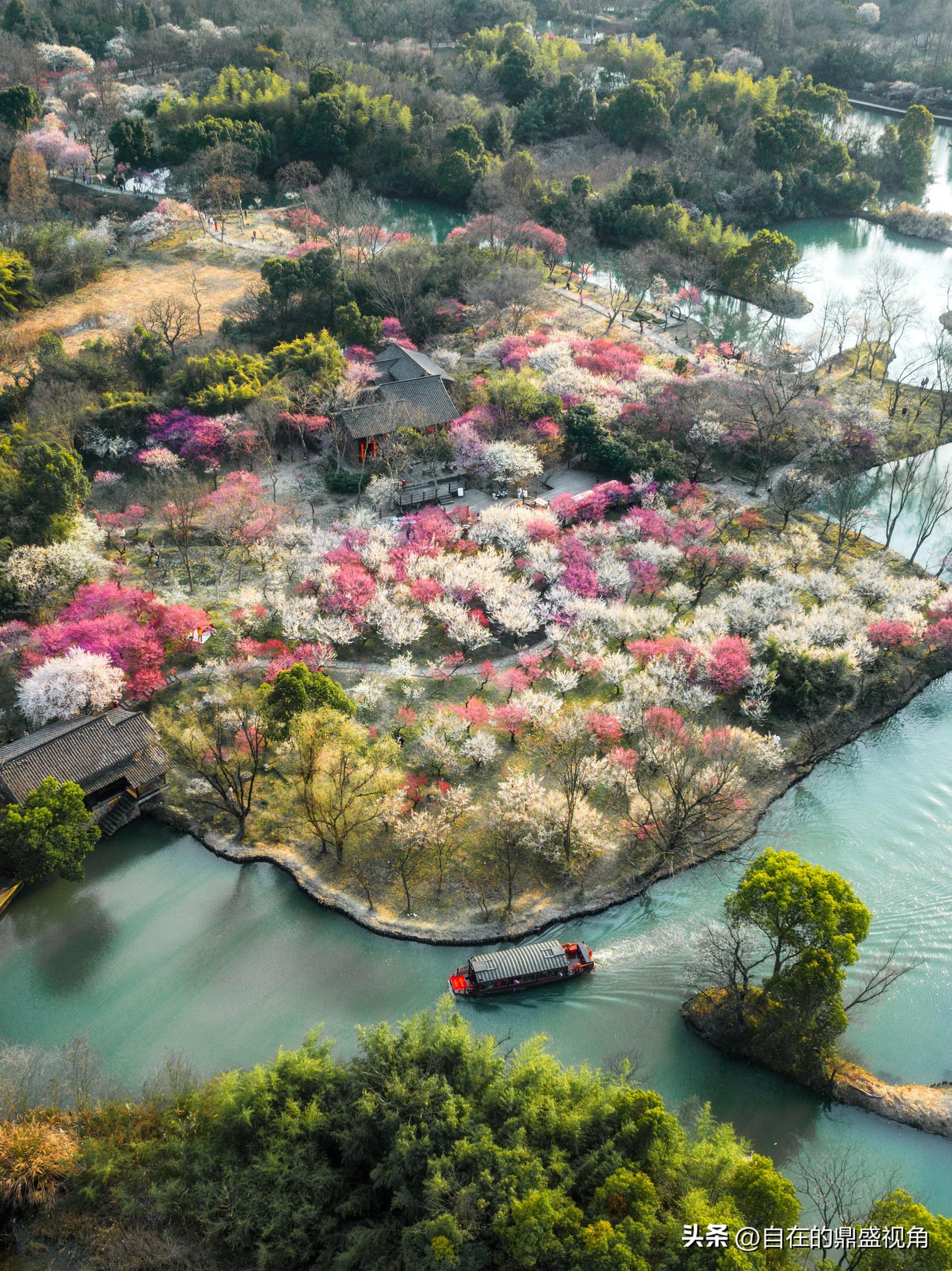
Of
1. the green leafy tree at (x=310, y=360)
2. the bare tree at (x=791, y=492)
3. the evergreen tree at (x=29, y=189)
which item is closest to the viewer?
the bare tree at (x=791, y=492)

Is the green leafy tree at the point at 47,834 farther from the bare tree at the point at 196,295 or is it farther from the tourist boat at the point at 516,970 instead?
the bare tree at the point at 196,295

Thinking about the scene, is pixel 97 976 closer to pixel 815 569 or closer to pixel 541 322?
pixel 815 569

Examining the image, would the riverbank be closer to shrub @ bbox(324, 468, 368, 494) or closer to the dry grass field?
shrub @ bbox(324, 468, 368, 494)

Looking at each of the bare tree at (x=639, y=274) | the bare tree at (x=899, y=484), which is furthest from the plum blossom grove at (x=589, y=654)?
the bare tree at (x=639, y=274)

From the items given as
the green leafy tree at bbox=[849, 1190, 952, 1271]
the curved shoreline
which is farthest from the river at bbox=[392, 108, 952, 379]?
the green leafy tree at bbox=[849, 1190, 952, 1271]

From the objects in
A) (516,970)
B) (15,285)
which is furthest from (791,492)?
(15,285)

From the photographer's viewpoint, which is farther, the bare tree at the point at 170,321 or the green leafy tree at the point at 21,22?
the green leafy tree at the point at 21,22

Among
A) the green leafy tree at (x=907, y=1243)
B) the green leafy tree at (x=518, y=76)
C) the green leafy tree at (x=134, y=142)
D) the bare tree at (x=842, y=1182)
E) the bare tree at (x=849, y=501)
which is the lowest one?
the bare tree at (x=842, y=1182)
